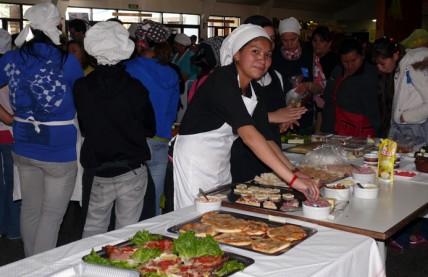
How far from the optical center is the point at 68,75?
2.83m

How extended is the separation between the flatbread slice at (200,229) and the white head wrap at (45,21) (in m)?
1.46

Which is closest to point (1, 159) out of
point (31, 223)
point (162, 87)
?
point (31, 223)

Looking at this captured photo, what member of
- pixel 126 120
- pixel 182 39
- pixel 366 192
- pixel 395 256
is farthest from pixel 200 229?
pixel 182 39

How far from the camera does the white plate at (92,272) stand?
1.38 metres

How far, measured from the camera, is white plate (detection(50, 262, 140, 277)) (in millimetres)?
1379

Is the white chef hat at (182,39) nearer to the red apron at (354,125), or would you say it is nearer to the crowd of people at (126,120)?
the red apron at (354,125)

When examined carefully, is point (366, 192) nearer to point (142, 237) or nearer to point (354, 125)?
point (142, 237)

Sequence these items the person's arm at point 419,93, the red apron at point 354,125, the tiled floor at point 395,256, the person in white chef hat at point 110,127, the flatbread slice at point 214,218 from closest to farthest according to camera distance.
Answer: the flatbread slice at point 214,218
the person in white chef hat at point 110,127
the tiled floor at point 395,256
the person's arm at point 419,93
the red apron at point 354,125

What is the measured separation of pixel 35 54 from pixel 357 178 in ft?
5.89

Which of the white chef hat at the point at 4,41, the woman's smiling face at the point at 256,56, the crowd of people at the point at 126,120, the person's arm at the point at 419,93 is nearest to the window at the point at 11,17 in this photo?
the white chef hat at the point at 4,41

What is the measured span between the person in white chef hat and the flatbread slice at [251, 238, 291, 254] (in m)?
1.15

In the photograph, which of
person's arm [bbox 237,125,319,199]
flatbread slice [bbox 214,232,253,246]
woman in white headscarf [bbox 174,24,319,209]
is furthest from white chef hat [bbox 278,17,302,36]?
flatbread slice [bbox 214,232,253,246]

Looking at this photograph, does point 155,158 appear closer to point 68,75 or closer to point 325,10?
point 68,75

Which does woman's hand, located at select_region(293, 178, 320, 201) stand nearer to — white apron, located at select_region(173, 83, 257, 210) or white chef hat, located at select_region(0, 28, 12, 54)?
white apron, located at select_region(173, 83, 257, 210)
